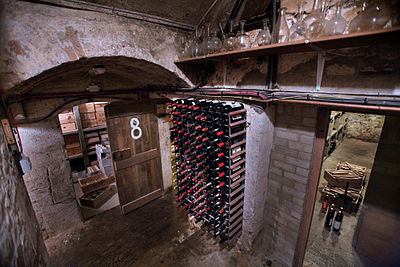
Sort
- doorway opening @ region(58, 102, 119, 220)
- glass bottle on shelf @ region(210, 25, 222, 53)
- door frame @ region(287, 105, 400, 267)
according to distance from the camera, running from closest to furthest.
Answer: door frame @ region(287, 105, 400, 267) < glass bottle on shelf @ region(210, 25, 222, 53) < doorway opening @ region(58, 102, 119, 220)

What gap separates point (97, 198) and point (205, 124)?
2966 millimetres

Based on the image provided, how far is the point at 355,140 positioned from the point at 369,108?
311 inches

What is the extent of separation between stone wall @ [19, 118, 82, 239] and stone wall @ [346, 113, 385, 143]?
8832mm

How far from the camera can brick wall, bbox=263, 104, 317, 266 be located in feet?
6.48

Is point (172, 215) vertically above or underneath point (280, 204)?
underneath

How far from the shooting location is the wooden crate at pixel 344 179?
12.0ft

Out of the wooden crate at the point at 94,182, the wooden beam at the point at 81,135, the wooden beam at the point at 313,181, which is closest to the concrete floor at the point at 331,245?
the wooden beam at the point at 313,181

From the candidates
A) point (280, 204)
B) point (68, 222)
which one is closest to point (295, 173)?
point (280, 204)

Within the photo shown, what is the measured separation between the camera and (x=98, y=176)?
430 centimetres

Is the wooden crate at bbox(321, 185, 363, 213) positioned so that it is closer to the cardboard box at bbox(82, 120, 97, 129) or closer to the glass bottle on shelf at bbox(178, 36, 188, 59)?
the glass bottle on shelf at bbox(178, 36, 188, 59)

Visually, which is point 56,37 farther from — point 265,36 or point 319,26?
point 319,26

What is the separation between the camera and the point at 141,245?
2.71m

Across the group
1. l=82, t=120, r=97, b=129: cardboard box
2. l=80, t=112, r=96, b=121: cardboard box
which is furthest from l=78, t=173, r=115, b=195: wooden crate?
l=80, t=112, r=96, b=121: cardboard box

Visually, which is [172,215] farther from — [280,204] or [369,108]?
[369,108]
